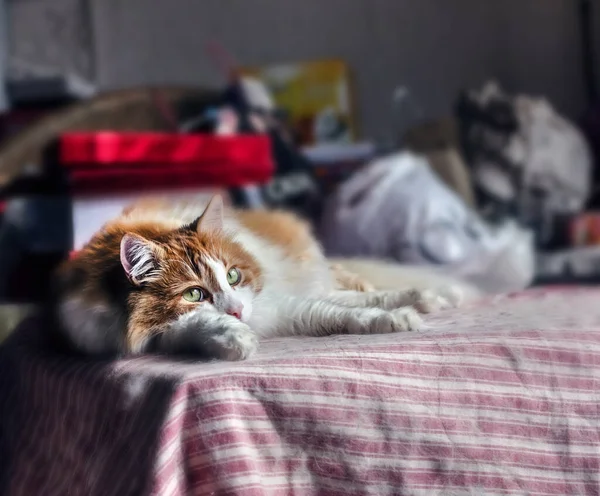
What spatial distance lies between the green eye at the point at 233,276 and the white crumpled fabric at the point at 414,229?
45cm

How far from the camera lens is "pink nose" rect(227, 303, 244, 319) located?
554 millimetres

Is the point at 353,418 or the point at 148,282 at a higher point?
the point at 148,282

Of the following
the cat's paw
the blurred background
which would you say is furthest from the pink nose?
the blurred background

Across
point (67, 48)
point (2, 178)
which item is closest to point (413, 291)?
point (2, 178)

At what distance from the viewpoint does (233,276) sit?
22.8 inches

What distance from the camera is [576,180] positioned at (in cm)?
171

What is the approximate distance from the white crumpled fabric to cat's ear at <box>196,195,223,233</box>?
44cm

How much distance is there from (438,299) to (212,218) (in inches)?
10.6

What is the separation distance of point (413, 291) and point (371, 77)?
1.32 metres

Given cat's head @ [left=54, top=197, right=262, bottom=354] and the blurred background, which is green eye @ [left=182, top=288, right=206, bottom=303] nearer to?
cat's head @ [left=54, top=197, right=262, bottom=354]

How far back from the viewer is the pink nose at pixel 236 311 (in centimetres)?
55

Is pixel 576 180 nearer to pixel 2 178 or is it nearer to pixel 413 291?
pixel 413 291

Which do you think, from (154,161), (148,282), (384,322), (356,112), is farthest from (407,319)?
(356,112)

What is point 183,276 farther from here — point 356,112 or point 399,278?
point 356,112
